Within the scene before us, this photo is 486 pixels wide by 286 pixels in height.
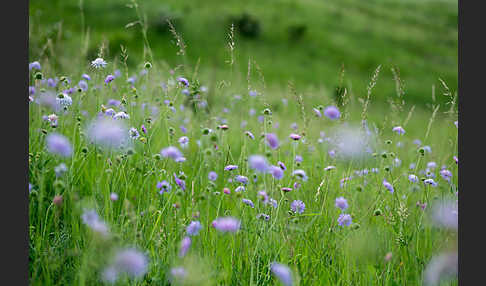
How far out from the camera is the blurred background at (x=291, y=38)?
1731cm

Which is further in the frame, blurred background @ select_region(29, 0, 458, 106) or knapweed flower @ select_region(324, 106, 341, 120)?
A: blurred background @ select_region(29, 0, 458, 106)

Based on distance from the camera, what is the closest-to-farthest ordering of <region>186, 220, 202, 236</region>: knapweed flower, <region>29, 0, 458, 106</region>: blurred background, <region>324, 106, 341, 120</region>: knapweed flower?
<region>186, 220, 202, 236</region>: knapweed flower → <region>324, 106, 341, 120</region>: knapweed flower → <region>29, 0, 458, 106</region>: blurred background

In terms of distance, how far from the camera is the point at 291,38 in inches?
803

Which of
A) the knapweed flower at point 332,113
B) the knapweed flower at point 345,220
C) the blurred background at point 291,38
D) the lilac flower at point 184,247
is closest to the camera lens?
the lilac flower at point 184,247

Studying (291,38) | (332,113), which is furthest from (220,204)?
(291,38)

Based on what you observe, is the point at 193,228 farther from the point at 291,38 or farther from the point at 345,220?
the point at 291,38

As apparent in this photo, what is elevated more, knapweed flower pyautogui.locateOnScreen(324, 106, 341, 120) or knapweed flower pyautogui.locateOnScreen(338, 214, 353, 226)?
knapweed flower pyautogui.locateOnScreen(324, 106, 341, 120)

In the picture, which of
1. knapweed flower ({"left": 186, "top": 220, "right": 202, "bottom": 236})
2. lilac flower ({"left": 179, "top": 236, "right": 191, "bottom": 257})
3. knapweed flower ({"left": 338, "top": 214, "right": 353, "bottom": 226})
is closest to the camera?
lilac flower ({"left": 179, "top": 236, "right": 191, "bottom": 257})

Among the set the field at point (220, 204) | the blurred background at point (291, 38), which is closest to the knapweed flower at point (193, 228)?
the field at point (220, 204)

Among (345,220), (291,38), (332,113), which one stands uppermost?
(332,113)

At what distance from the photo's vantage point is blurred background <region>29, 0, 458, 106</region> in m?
17.3

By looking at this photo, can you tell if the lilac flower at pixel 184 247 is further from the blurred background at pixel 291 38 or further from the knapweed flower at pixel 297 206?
the blurred background at pixel 291 38

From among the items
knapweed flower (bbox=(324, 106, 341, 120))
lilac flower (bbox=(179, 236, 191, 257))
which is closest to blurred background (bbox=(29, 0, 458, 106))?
knapweed flower (bbox=(324, 106, 341, 120))

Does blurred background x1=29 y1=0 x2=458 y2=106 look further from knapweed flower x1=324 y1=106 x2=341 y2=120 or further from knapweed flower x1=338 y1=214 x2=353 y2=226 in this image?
knapweed flower x1=338 y1=214 x2=353 y2=226
